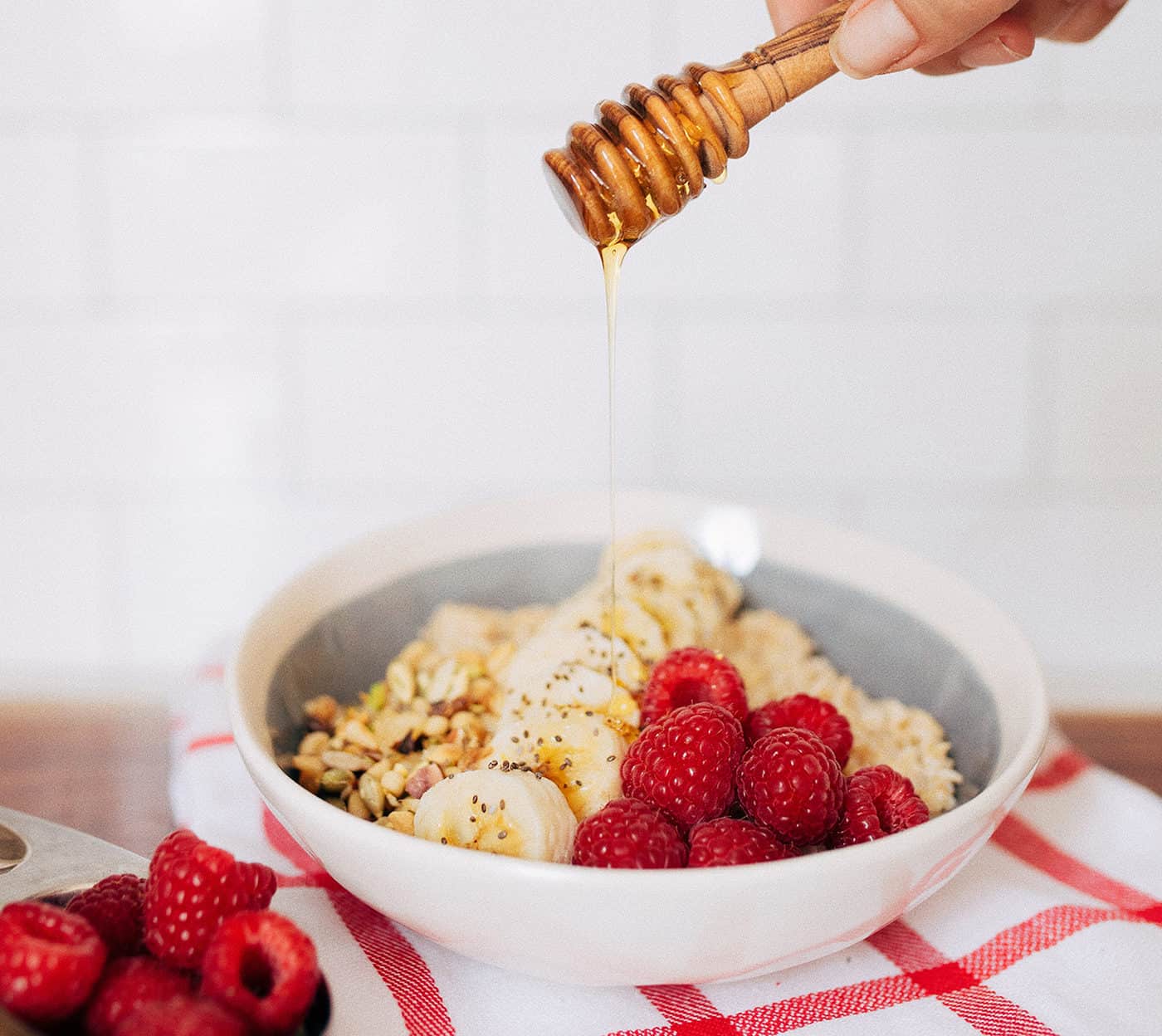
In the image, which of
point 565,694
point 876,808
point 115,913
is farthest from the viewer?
point 565,694

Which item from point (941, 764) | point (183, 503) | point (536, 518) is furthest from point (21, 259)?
point (941, 764)

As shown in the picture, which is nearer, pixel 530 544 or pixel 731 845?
pixel 731 845

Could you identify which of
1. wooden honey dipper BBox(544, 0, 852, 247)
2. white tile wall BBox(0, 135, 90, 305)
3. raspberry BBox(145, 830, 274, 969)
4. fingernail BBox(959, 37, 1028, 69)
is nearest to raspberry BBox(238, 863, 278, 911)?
raspberry BBox(145, 830, 274, 969)

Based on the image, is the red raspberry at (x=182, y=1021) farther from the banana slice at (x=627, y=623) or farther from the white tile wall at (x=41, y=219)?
the white tile wall at (x=41, y=219)

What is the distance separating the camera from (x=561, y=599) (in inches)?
39.4

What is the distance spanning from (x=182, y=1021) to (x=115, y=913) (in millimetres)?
124

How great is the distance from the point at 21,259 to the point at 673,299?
2.04 feet

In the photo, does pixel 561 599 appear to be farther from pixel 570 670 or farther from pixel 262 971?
pixel 262 971

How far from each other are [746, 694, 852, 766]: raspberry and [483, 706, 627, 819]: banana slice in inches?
3.3

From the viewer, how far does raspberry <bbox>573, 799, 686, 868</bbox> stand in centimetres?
58

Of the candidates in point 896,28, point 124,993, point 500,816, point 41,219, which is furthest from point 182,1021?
point 41,219

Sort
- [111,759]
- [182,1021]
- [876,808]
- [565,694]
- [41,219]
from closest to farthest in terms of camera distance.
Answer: [182,1021], [876,808], [565,694], [111,759], [41,219]

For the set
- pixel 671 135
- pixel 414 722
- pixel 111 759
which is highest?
pixel 671 135

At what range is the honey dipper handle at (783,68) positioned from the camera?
63 cm
